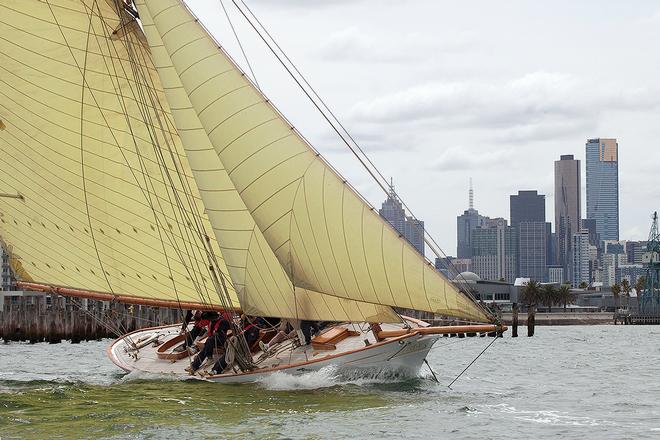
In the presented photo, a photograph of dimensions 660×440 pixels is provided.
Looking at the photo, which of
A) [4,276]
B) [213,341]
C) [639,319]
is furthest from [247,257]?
[639,319]

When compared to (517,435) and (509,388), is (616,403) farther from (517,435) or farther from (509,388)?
(517,435)

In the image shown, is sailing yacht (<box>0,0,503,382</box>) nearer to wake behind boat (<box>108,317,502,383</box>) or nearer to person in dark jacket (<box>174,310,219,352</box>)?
wake behind boat (<box>108,317,502,383</box>)

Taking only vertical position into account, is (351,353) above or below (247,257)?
below

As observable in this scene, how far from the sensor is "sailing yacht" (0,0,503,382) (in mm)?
25203

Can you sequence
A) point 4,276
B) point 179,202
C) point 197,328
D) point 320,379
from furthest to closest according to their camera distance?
point 4,276 → point 197,328 → point 179,202 → point 320,379

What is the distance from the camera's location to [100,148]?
104 ft

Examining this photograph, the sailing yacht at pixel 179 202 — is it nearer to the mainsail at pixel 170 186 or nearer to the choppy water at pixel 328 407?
the mainsail at pixel 170 186

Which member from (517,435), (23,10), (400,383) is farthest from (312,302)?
(23,10)

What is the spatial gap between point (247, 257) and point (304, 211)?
8.69 ft

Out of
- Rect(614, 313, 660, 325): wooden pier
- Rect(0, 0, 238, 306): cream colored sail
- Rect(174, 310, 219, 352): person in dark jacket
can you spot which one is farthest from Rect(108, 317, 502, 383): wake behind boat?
Rect(614, 313, 660, 325): wooden pier

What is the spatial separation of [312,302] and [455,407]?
13.0ft

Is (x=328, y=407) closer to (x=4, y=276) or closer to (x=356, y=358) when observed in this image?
(x=356, y=358)

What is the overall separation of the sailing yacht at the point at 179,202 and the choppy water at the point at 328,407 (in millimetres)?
1156

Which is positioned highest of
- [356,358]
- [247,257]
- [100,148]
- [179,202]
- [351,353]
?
[100,148]
